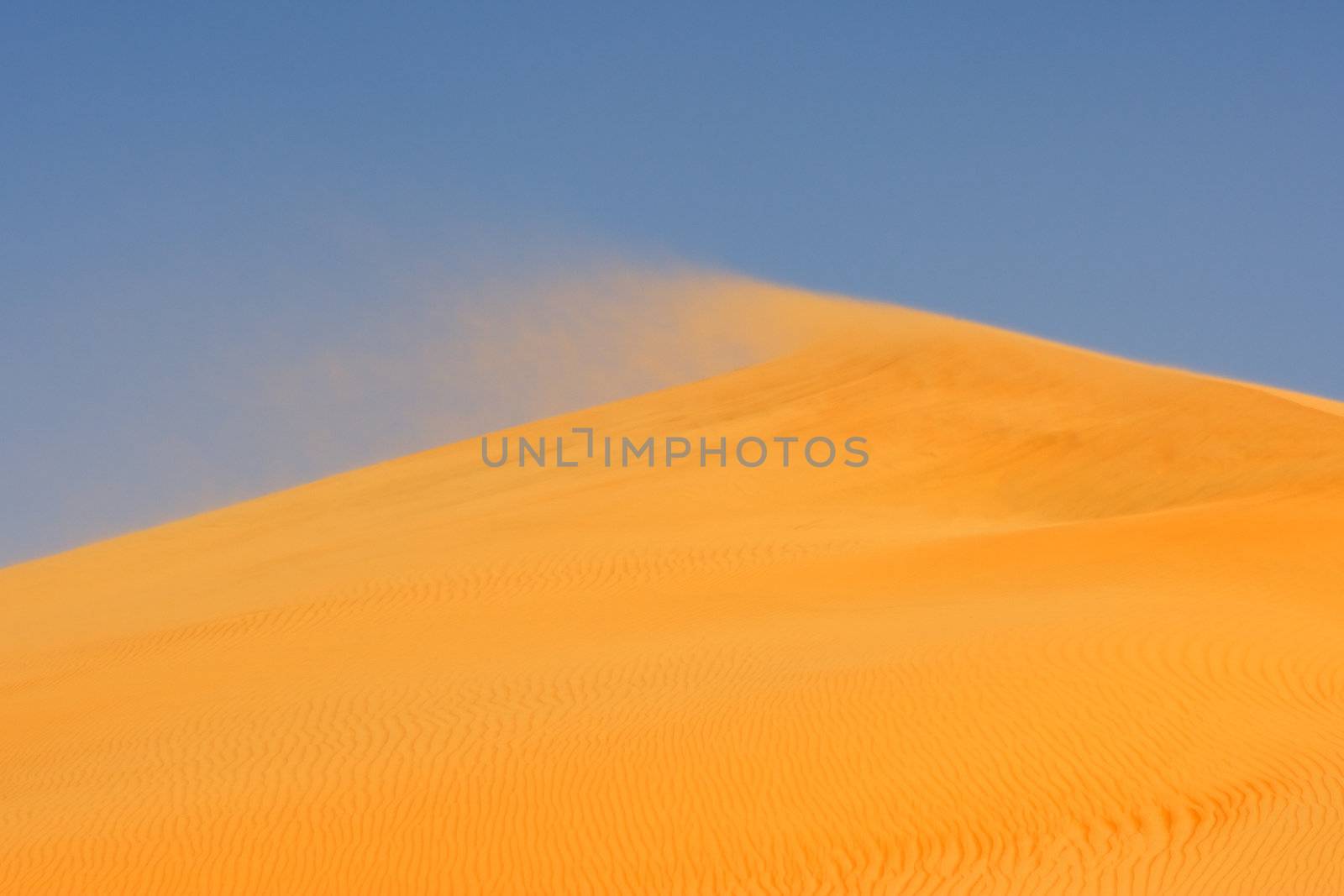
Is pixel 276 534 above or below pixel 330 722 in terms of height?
above

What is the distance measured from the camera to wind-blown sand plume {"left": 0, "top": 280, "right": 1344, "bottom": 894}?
10789 mm

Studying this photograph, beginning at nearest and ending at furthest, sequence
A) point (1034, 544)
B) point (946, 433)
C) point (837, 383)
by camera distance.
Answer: point (1034, 544), point (946, 433), point (837, 383)

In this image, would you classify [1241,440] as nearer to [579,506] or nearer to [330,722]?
[579,506]

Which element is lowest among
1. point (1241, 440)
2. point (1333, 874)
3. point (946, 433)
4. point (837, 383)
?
point (1333, 874)

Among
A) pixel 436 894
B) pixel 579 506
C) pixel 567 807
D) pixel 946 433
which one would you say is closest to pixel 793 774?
pixel 567 807

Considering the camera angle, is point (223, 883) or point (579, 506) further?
point (579, 506)

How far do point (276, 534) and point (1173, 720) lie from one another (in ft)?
82.3

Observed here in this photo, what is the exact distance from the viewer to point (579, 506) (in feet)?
90.9

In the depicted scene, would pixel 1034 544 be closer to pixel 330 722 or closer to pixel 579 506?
pixel 330 722

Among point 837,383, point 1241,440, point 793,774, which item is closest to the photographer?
point 793,774

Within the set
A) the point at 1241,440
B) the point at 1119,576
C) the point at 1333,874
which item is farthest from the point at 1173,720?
the point at 1241,440

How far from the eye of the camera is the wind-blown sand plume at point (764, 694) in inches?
425

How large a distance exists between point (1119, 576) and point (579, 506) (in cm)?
1320

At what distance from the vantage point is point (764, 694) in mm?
13336
